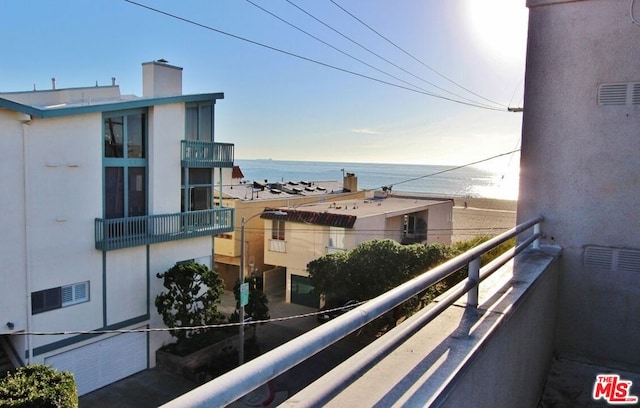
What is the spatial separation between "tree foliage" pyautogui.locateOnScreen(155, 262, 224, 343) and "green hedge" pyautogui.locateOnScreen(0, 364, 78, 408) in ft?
13.8

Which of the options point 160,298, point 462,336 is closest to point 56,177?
point 160,298

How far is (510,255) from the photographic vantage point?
8.24ft

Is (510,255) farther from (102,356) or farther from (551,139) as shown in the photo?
(102,356)

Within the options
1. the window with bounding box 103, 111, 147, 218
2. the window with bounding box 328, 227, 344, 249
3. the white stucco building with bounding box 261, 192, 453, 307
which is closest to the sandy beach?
the white stucco building with bounding box 261, 192, 453, 307

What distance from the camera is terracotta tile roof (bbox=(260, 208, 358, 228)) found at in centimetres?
1820

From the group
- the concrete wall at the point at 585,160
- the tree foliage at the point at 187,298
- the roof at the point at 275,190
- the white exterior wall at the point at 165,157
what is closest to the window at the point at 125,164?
the white exterior wall at the point at 165,157

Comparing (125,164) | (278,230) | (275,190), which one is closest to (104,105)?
(125,164)

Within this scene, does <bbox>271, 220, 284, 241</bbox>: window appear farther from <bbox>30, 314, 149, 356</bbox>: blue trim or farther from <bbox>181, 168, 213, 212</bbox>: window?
<bbox>30, 314, 149, 356</bbox>: blue trim

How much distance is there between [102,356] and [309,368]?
491cm

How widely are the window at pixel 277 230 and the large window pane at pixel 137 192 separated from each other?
25.4ft

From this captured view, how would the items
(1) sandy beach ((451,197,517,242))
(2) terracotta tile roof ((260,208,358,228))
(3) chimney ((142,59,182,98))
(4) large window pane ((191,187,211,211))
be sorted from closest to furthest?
(3) chimney ((142,59,182,98))
(4) large window pane ((191,187,211,211))
(2) terracotta tile roof ((260,208,358,228))
(1) sandy beach ((451,197,517,242))

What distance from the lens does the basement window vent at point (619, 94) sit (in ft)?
10.3

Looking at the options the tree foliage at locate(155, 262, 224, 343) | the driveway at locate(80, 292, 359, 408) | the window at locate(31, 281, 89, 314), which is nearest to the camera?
the window at locate(31, 281, 89, 314)

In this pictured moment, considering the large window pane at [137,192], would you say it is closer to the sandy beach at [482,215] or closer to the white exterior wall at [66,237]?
the white exterior wall at [66,237]
